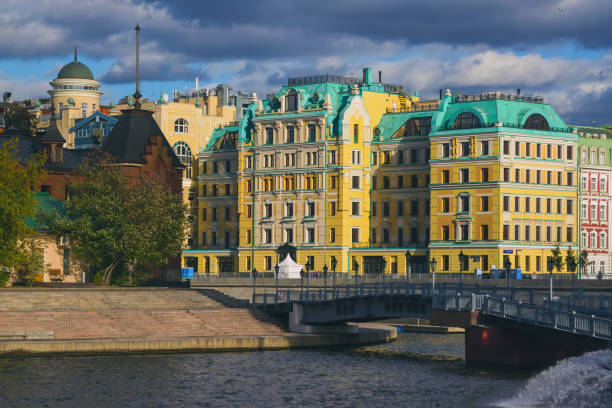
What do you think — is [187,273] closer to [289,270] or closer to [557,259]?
[289,270]

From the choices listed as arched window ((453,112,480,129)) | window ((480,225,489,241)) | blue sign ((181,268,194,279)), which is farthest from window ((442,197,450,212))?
blue sign ((181,268,194,279))

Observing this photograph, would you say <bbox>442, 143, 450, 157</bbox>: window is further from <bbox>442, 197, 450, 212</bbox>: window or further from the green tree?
the green tree

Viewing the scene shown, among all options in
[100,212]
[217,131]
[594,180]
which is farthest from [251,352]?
[217,131]

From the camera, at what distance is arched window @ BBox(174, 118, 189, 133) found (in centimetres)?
17438

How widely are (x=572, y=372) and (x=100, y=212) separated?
66.6m

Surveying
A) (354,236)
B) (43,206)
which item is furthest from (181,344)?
(354,236)

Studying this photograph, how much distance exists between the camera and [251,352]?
90.8m

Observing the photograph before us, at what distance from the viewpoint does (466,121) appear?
143 meters

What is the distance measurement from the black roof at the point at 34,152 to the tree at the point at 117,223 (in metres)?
9.66

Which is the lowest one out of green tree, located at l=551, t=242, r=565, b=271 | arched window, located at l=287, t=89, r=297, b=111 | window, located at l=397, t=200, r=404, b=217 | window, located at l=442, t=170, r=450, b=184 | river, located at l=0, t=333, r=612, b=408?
river, located at l=0, t=333, r=612, b=408

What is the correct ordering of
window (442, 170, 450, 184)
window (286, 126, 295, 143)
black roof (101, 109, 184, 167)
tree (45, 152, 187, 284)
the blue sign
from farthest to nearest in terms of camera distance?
window (286, 126, 295, 143)
window (442, 170, 450, 184)
black roof (101, 109, 184, 167)
the blue sign
tree (45, 152, 187, 284)

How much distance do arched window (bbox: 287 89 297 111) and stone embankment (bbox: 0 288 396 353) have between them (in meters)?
50.5

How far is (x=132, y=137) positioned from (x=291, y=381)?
72.7 m

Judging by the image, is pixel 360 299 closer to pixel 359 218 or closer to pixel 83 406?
pixel 83 406
